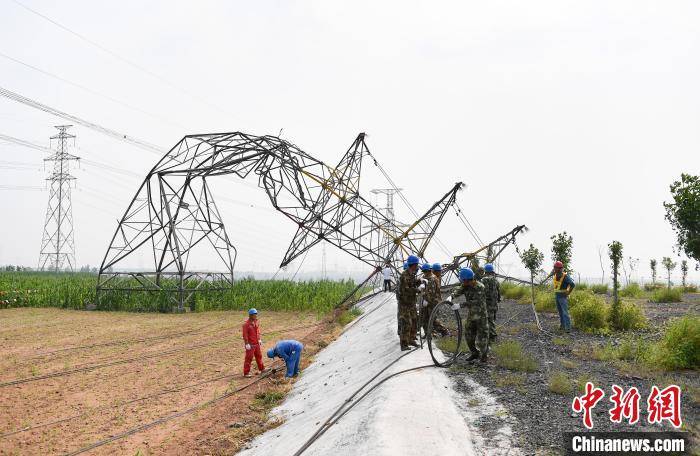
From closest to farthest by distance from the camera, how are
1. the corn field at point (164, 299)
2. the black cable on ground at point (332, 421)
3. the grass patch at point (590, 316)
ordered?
the black cable on ground at point (332, 421) < the grass patch at point (590, 316) < the corn field at point (164, 299)

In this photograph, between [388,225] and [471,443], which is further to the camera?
[388,225]

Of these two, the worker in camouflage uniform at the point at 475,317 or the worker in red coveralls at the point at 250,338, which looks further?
the worker in red coveralls at the point at 250,338

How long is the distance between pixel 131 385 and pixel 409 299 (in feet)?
20.1

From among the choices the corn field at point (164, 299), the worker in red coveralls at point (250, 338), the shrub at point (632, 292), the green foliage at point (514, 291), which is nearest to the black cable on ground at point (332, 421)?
the worker in red coveralls at point (250, 338)

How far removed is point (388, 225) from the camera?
21.8 metres

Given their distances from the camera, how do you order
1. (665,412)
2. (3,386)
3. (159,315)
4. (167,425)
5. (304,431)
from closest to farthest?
(665,412) → (304,431) → (167,425) → (3,386) → (159,315)

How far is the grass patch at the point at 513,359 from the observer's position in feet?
24.7

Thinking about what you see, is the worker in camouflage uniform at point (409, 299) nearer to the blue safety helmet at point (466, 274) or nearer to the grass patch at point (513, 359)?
the blue safety helmet at point (466, 274)

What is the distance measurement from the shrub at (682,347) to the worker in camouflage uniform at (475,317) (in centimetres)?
278

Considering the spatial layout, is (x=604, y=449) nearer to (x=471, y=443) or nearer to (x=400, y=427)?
(x=471, y=443)

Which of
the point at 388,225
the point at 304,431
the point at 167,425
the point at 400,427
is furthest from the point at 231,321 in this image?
the point at 400,427

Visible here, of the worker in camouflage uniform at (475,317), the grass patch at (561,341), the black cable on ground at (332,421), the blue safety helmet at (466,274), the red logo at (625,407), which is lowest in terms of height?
the black cable on ground at (332,421)

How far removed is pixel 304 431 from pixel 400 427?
72.1 inches

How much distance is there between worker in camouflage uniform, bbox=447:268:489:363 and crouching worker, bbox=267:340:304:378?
4218 millimetres
